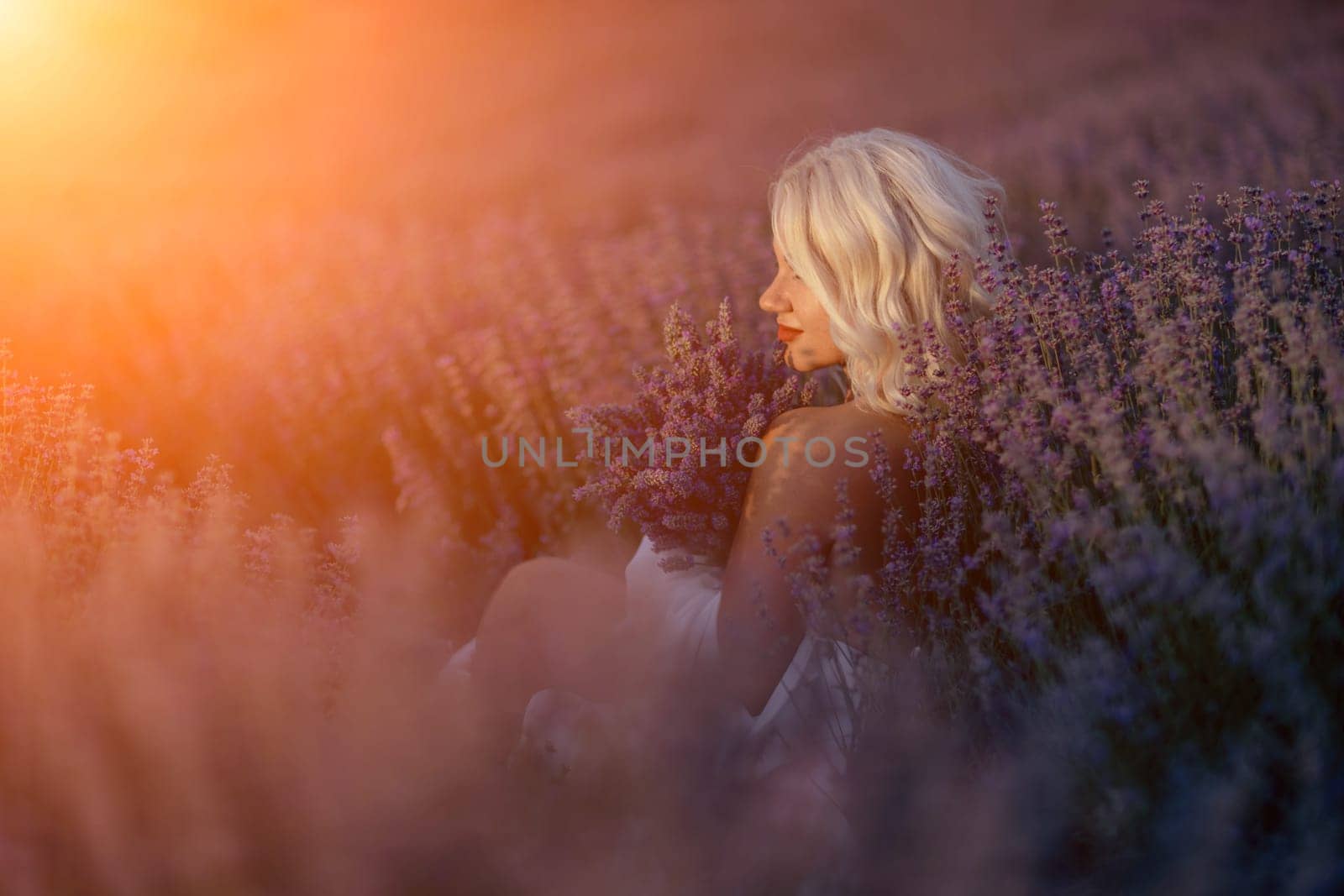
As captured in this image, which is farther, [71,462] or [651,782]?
[71,462]

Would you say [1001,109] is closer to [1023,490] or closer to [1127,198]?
[1127,198]

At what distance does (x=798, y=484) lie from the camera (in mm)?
1855

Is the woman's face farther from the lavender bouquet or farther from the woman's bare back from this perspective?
the woman's bare back

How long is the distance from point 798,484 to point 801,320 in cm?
54

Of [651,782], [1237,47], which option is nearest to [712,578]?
[651,782]

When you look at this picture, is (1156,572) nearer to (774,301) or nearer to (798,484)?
(798,484)

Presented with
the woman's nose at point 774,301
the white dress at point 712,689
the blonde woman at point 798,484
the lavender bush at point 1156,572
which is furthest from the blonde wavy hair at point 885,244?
the white dress at point 712,689

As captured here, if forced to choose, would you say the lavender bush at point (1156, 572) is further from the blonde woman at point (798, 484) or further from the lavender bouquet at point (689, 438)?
the lavender bouquet at point (689, 438)

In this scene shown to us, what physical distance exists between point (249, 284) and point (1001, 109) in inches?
110

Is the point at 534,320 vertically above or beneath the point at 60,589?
above

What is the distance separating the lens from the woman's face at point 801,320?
7.30 ft

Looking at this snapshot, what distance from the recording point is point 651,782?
1249mm

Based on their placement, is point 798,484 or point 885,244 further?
point 885,244

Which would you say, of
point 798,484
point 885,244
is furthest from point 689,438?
point 885,244
